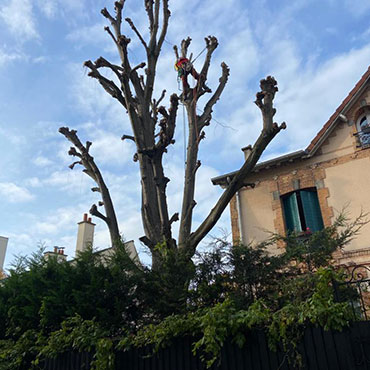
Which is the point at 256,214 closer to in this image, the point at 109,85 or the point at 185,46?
the point at 185,46

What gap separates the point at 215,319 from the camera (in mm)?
4164

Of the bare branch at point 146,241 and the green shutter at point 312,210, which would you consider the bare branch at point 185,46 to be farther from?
the bare branch at point 146,241

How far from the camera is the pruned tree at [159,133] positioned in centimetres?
813

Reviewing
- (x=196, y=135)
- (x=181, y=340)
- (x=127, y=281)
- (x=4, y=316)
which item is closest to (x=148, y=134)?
(x=196, y=135)

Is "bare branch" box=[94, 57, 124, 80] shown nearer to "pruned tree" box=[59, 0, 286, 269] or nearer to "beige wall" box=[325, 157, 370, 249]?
"pruned tree" box=[59, 0, 286, 269]

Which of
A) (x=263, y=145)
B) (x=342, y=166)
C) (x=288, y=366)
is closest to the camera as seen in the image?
(x=288, y=366)

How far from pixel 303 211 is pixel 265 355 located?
7594 mm

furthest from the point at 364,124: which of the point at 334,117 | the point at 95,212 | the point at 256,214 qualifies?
the point at 95,212

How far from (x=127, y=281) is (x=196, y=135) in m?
4.65

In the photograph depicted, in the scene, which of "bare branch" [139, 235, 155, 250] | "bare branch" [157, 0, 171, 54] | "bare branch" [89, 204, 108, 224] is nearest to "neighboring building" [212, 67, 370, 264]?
"bare branch" [139, 235, 155, 250]

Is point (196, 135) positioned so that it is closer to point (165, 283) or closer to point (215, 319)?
point (165, 283)

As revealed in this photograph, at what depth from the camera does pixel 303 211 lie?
36.6ft

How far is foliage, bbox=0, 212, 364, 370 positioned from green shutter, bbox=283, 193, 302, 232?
432cm

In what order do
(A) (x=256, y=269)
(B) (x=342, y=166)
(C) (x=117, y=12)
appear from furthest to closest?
1. (B) (x=342, y=166)
2. (C) (x=117, y=12)
3. (A) (x=256, y=269)
